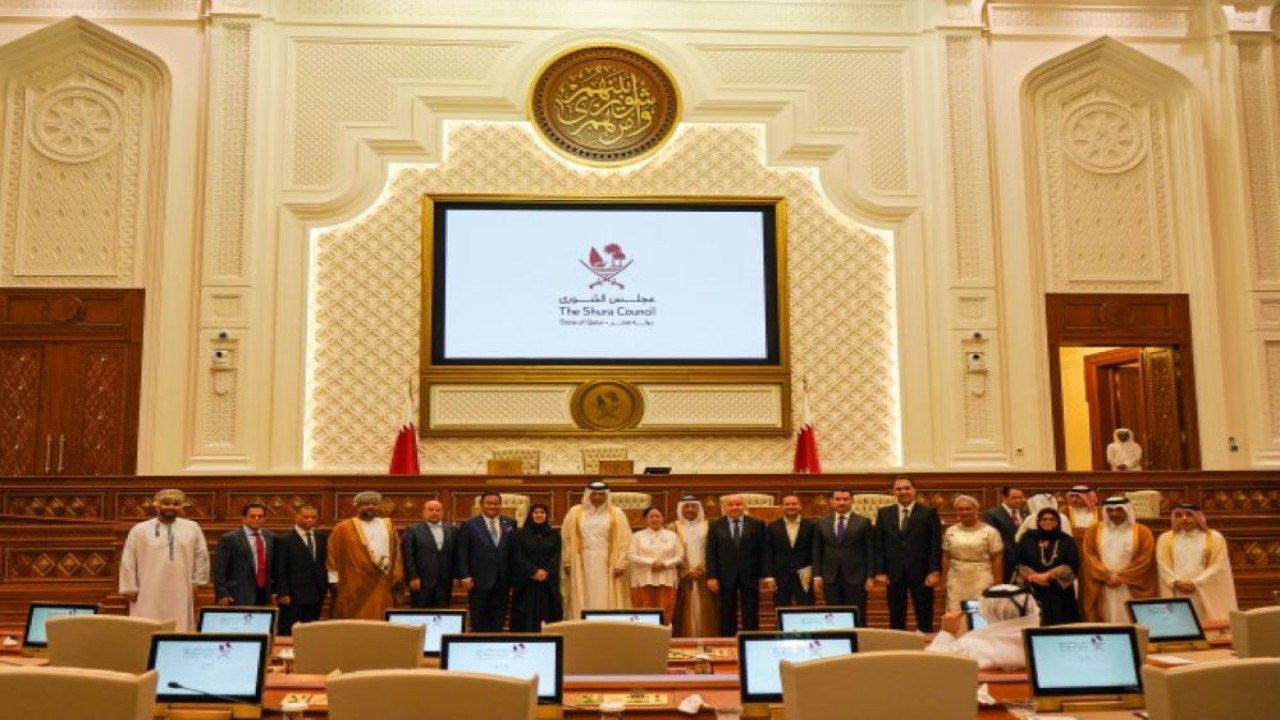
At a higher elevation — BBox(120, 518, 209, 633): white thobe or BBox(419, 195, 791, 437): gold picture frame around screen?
BBox(419, 195, 791, 437): gold picture frame around screen

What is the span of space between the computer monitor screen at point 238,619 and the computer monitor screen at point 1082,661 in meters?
3.17

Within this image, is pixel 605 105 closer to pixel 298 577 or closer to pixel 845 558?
pixel 845 558

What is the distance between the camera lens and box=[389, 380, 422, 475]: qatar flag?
1215 centimetres

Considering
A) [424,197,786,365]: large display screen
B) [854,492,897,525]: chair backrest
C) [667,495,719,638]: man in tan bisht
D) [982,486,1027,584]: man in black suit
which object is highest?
[424,197,786,365]: large display screen

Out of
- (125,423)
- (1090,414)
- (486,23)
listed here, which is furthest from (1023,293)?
(125,423)

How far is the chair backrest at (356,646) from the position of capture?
14.1 feet

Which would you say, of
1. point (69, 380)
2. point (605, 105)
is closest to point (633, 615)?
point (605, 105)

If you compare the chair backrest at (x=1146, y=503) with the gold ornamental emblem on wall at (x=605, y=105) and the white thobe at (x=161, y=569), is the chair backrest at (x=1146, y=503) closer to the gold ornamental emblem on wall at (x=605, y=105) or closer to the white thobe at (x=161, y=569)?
the gold ornamental emblem on wall at (x=605, y=105)

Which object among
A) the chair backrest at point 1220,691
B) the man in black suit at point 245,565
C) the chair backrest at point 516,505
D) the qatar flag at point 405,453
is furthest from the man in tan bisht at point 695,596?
the chair backrest at point 1220,691

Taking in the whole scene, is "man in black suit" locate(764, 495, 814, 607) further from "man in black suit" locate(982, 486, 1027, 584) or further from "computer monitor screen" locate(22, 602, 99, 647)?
"computer monitor screen" locate(22, 602, 99, 647)

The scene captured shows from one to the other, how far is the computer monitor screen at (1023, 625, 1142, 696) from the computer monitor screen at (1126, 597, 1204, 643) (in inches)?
55.3

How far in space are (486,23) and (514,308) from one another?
3.36 metres

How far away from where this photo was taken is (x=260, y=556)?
8.12 metres

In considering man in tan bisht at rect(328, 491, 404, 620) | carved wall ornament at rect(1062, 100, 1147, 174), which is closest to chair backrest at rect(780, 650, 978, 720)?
man in tan bisht at rect(328, 491, 404, 620)
